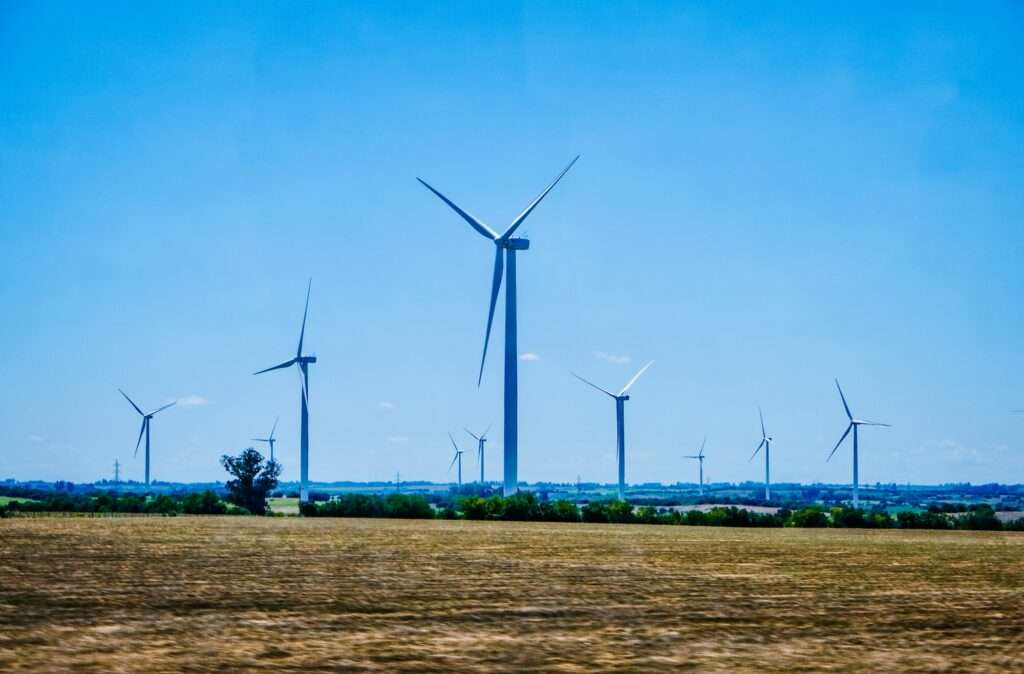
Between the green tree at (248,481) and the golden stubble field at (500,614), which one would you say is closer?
the golden stubble field at (500,614)

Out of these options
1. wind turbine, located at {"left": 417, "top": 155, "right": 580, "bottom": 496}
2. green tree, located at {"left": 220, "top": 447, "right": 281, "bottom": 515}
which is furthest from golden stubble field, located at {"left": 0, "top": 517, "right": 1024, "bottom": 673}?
green tree, located at {"left": 220, "top": 447, "right": 281, "bottom": 515}

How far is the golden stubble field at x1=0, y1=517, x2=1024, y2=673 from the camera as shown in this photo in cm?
1498

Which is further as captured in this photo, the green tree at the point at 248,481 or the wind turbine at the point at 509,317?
the green tree at the point at 248,481

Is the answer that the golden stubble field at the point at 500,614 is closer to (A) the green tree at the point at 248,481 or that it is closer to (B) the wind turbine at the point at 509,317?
(B) the wind turbine at the point at 509,317

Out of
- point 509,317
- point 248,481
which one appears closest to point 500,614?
point 509,317

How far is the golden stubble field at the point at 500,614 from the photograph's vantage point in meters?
15.0

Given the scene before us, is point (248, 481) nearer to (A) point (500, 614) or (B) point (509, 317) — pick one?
(B) point (509, 317)

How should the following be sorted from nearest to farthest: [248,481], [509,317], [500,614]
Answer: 1. [500,614]
2. [509,317]
3. [248,481]

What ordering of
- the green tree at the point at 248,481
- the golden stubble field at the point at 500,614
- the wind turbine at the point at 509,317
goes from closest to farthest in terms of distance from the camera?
the golden stubble field at the point at 500,614, the wind turbine at the point at 509,317, the green tree at the point at 248,481

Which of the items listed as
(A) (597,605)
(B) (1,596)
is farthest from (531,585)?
(B) (1,596)

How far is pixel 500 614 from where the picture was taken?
19891mm

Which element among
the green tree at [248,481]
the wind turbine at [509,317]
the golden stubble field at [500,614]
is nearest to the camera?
the golden stubble field at [500,614]

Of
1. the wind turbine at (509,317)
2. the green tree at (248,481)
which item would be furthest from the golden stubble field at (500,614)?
the green tree at (248,481)

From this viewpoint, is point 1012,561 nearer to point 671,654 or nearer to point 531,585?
point 531,585
